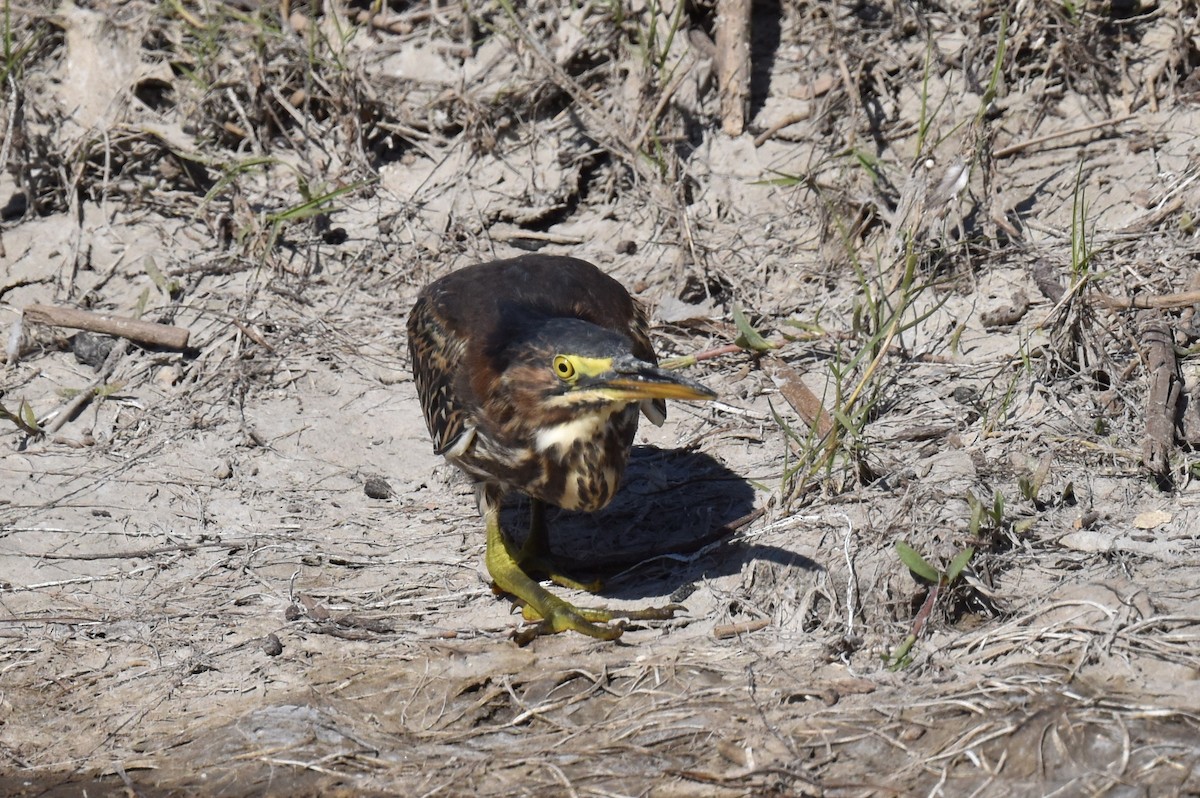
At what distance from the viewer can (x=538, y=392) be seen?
445 cm

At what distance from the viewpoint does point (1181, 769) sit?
3.36 m

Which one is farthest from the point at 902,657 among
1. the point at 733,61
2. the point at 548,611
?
the point at 733,61

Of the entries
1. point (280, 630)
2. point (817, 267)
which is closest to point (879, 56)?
point (817, 267)

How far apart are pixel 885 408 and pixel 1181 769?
2415 mm

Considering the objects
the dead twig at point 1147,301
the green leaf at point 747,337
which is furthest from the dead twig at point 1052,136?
the green leaf at point 747,337

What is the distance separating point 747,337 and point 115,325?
3.15 meters

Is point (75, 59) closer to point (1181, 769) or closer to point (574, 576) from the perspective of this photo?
point (574, 576)

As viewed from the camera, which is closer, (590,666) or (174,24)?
(590,666)

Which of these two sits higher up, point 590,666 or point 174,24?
point 174,24

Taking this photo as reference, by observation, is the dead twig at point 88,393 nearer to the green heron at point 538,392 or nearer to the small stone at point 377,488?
the small stone at point 377,488

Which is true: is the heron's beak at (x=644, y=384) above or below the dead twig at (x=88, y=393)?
above

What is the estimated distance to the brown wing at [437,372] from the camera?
4.87 meters

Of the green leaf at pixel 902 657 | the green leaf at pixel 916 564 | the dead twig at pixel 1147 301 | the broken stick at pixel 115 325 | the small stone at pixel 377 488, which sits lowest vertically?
the small stone at pixel 377 488

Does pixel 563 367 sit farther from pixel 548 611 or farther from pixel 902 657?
pixel 902 657
